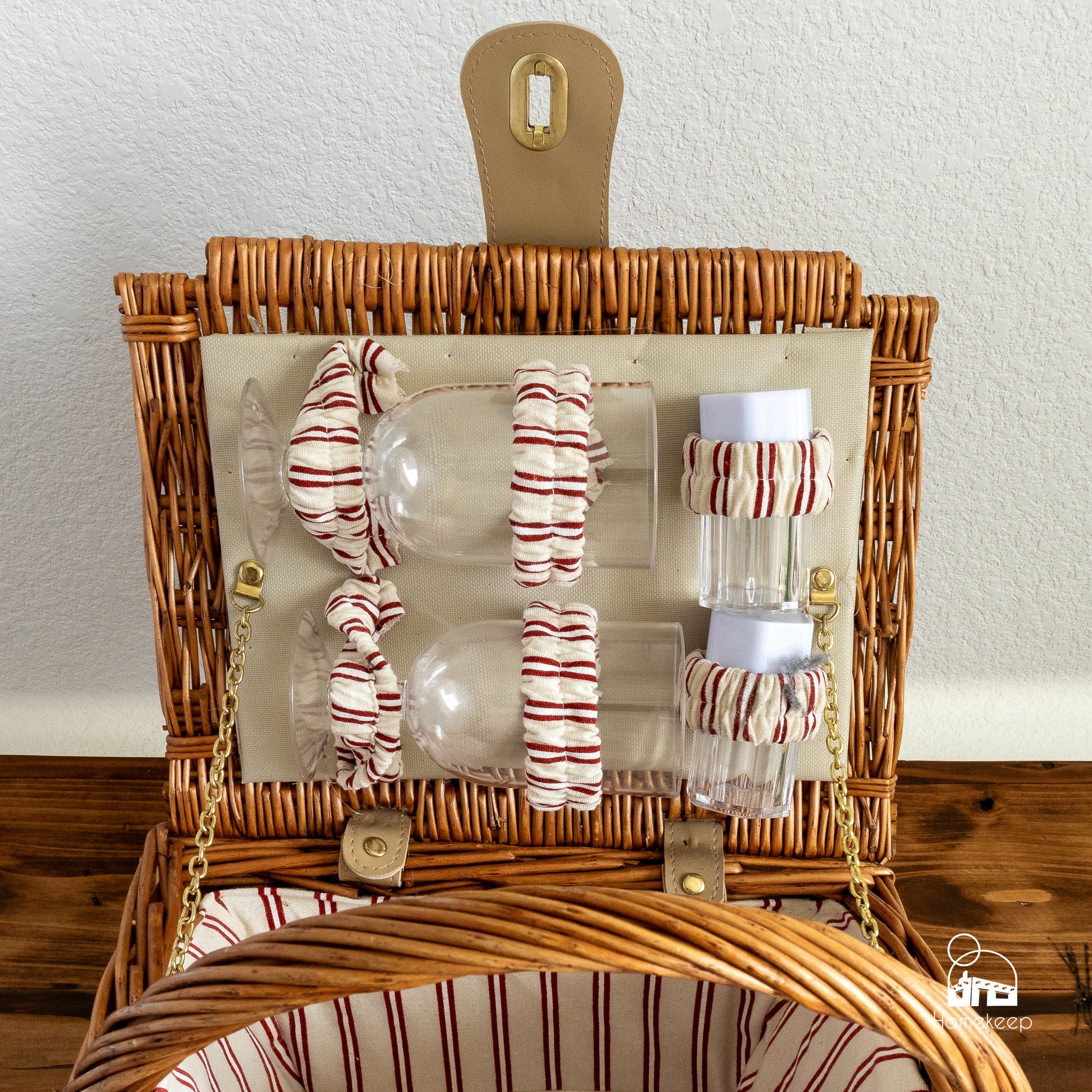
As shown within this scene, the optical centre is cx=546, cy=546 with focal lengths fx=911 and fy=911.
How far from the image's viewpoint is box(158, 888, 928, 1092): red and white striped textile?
498 mm

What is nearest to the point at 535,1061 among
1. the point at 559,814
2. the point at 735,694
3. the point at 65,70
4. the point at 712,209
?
the point at 559,814

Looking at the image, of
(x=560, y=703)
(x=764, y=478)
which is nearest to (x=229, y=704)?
(x=560, y=703)

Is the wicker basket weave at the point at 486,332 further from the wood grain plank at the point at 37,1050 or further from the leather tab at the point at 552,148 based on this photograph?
the wood grain plank at the point at 37,1050

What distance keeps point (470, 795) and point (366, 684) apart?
0.32ft

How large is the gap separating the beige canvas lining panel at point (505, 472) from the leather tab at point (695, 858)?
0.06 metres

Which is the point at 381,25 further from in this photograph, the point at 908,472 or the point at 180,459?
the point at 908,472

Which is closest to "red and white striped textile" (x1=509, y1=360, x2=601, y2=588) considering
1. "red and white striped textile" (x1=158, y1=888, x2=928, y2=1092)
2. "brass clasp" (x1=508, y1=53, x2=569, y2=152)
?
"brass clasp" (x1=508, y1=53, x2=569, y2=152)

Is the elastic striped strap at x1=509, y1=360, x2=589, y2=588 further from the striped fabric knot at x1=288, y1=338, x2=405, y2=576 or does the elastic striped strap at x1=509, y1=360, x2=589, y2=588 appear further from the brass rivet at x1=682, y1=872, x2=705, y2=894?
the brass rivet at x1=682, y1=872, x2=705, y2=894

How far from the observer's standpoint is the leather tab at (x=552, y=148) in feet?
1.37

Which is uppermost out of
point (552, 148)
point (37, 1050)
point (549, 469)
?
point (552, 148)

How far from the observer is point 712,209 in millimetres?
551

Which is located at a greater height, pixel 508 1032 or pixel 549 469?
pixel 549 469

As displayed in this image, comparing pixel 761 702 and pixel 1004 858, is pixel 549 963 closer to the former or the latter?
pixel 761 702

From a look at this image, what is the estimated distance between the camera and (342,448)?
1.37ft
